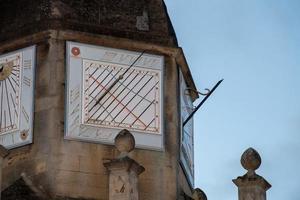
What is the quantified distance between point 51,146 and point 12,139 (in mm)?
876

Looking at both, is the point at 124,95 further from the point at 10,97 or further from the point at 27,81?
the point at 10,97

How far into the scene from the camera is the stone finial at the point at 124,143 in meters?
37.3

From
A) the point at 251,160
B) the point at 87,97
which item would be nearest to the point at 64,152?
the point at 87,97

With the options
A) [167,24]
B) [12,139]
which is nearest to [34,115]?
[12,139]

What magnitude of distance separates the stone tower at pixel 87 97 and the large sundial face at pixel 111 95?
2cm

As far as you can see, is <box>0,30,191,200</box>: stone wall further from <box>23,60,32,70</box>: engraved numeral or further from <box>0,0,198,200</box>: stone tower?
<box>23,60,32,70</box>: engraved numeral

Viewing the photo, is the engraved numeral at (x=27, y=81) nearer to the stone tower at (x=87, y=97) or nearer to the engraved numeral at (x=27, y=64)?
the stone tower at (x=87, y=97)

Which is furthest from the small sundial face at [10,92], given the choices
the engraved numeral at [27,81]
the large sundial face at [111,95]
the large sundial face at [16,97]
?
the large sundial face at [111,95]

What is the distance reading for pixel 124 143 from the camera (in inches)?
1470

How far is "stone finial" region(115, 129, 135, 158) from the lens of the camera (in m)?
Answer: 37.3

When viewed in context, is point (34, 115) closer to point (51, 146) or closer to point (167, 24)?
point (51, 146)

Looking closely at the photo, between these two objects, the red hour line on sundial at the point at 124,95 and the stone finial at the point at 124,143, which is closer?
the stone finial at the point at 124,143

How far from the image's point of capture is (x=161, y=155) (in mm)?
39219

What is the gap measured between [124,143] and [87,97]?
210 cm
